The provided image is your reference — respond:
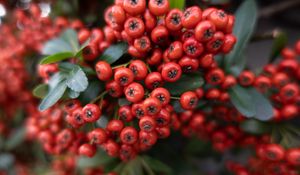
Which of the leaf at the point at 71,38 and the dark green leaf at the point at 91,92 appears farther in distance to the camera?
the leaf at the point at 71,38

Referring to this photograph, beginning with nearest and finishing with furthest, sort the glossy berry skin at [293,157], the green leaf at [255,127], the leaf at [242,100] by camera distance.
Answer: the leaf at [242,100] → the glossy berry skin at [293,157] → the green leaf at [255,127]

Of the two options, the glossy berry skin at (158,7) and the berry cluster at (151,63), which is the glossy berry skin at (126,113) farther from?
Answer: the glossy berry skin at (158,7)

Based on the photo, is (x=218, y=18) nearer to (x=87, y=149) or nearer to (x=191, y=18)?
(x=191, y=18)

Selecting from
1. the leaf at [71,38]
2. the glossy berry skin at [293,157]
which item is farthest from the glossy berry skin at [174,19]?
the glossy berry skin at [293,157]

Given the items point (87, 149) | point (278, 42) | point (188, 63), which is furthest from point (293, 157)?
point (87, 149)

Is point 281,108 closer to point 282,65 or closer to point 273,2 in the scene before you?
point 282,65

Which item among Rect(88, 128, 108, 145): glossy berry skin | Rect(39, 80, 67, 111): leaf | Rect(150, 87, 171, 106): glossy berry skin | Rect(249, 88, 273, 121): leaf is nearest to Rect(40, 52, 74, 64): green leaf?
Rect(39, 80, 67, 111): leaf
